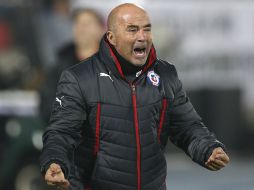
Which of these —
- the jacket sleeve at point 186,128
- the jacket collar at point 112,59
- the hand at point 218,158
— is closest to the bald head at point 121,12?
the jacket collar at point 112,59

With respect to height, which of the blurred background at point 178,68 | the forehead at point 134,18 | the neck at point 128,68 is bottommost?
the blurred background at point 178,68

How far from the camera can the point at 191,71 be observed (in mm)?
15984

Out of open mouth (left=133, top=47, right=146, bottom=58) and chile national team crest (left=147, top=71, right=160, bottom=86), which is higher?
open mouth (left=133, top=47, right=146, bottom=58)

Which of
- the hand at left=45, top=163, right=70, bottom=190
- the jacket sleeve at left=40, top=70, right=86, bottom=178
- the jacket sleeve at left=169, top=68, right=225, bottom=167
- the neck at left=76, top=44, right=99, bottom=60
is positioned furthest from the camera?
Answer: the neck at left=76, top=44, right=99, bottom=60

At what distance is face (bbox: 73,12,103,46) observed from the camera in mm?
7953

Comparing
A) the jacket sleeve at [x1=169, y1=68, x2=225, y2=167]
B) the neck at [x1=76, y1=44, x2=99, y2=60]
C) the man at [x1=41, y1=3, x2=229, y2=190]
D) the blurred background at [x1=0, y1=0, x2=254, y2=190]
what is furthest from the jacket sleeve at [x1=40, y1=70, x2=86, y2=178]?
the blurred background at [x1=0, y1=0, x2=254, y2=190]

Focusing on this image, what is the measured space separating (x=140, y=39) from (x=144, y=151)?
0.60 metres

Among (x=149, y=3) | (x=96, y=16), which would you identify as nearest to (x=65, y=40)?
(x=96, y=16)

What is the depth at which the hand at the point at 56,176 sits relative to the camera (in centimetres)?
538

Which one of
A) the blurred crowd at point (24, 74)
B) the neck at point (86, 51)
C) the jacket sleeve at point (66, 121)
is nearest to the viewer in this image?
the jacket sleeve at point (66, 121)

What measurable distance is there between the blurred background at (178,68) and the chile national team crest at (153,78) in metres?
4.63

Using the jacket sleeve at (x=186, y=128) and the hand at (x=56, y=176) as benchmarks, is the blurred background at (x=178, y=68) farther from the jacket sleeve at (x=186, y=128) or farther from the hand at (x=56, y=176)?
the hand at (x=56, y=176)

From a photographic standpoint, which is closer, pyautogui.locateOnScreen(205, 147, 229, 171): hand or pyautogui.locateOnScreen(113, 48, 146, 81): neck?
pyautogui.locateOnScreen(205, 147, 229, 171): hand

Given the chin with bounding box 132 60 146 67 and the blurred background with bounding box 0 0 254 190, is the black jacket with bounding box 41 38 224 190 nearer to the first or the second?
the chin with bounding box 132 60 146 67
